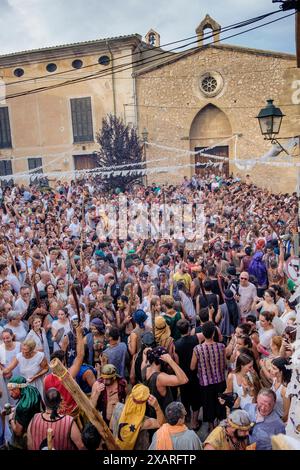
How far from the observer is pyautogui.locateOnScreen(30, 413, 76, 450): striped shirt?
3469 mm

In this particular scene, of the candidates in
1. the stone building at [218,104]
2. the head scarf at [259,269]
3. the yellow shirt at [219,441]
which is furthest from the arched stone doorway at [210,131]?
the yellow shirt at [219,441]

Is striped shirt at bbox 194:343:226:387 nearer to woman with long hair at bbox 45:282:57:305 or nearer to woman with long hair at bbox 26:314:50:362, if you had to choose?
woman with long hair at bbox 26:314:50:362

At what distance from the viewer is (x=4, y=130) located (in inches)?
1041

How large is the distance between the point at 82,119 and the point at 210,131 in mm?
7207

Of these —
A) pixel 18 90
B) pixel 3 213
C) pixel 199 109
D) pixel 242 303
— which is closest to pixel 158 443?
pixel 242 303

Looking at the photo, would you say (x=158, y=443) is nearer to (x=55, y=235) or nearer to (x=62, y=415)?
(x=62, y=415)

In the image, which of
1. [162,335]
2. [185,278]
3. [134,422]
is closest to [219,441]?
[134,422]

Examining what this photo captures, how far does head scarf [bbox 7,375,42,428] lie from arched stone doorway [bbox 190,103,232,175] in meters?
21.8

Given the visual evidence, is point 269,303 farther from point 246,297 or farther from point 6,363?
point 6,363

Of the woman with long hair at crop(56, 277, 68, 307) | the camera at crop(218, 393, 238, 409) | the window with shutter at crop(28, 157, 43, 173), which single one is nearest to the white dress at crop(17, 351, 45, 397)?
the camera at crop(218, 393, 238, 409)

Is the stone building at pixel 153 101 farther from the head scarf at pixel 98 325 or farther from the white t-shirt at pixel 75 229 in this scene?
the head scarf at pixel 98 325

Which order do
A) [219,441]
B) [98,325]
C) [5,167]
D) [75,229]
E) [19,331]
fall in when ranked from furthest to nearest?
[5,167], [75,229], [19,331], [98,325], [219,441]

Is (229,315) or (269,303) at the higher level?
(269,303)

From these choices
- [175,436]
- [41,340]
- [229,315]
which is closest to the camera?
[175,436]
